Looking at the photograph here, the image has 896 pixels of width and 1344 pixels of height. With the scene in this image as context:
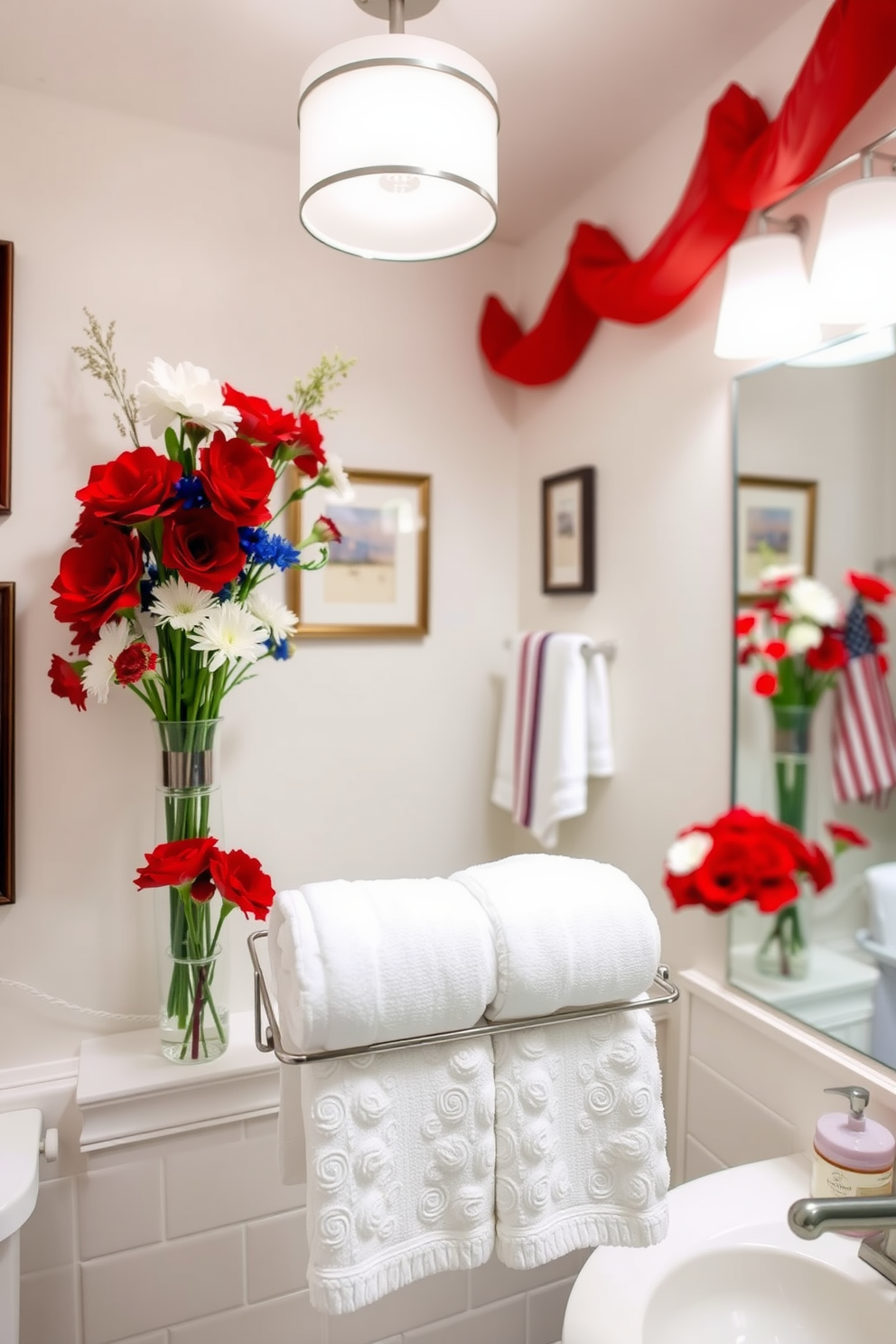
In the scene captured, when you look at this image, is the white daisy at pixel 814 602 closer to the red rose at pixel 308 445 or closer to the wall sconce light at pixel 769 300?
the wall sconce light at pixel 769 300

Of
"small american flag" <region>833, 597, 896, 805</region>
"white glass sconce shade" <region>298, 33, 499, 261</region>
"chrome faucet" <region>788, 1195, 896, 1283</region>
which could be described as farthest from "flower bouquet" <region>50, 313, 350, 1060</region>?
"small american flag" <region>833, 597, 896, 805</region>

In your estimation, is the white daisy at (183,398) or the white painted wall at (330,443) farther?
the white painted wall at (330,443)

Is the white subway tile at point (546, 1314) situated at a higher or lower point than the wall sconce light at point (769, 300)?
lower

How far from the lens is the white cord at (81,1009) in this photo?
Answer: 1.46 meters

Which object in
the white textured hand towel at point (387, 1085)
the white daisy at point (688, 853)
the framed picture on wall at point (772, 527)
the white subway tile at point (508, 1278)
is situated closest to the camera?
the white textured hand towel at point (387, 1085)

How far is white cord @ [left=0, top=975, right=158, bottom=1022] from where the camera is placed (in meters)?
1.46

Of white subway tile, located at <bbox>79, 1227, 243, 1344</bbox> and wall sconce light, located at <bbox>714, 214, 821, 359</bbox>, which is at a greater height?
wall sconce light, located at <bbox>714, 214, 821, 359</bbox>

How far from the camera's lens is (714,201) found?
1309 millimetres

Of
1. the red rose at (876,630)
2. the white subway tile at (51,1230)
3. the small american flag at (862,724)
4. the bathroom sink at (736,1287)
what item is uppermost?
the red rose at (876,630)

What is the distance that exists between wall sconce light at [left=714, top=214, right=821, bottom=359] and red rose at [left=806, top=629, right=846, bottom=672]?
0.42 m

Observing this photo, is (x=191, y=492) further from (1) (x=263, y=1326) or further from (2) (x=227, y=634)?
(1) (x=263, y=1326)

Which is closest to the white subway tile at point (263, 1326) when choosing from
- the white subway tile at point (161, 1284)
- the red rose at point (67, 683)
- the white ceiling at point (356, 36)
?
the white subway tile at point (161, 1284)

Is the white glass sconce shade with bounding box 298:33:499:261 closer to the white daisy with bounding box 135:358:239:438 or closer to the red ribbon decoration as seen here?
the white daisy with bounding box 135:358:239:438

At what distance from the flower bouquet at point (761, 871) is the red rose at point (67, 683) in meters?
0.96
